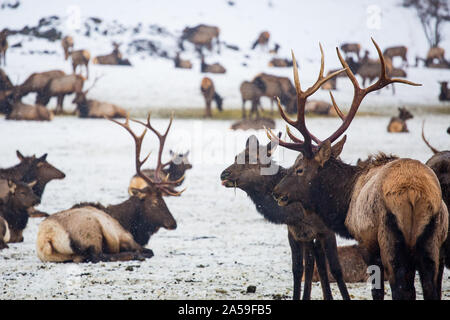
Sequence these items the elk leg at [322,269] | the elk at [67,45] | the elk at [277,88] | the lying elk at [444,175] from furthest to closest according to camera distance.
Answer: the elk at [67,45] → the elk at [277,88] → the elk leg at [322,269] → the lying elk at [444,175]

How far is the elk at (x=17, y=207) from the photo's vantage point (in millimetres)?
6832

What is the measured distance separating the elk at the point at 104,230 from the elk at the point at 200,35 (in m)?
14.6

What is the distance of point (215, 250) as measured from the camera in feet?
21.2

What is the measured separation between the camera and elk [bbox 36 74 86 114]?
52.5 ft

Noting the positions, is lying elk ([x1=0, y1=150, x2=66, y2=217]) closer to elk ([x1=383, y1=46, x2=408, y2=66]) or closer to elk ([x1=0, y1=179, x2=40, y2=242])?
elk ([x1=0, y1=179, x2=40, y2=242])

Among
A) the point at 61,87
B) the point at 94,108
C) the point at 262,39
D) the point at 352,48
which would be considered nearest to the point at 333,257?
the point at 94,108

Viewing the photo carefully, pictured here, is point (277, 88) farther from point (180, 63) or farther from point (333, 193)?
point (333, 193)

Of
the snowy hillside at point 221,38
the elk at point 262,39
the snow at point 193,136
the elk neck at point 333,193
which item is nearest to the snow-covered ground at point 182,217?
the snow at point 193,136

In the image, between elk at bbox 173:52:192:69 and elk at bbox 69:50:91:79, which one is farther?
elk at bbox 173:52:192:69

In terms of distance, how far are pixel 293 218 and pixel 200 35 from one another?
16731 mm

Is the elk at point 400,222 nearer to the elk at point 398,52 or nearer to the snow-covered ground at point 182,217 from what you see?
the snow-covered ground at point 182,217

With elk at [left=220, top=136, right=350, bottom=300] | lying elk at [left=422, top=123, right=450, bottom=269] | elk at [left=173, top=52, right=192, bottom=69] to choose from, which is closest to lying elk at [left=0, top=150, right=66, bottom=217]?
elk at [left=220, top=136, right=350, bottom=300]

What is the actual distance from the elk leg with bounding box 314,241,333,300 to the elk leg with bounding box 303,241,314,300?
0.13ft
